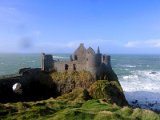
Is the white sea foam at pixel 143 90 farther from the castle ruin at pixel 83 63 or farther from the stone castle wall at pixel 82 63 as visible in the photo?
the stone castle wall at pixel 82 63

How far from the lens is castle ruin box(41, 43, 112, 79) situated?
71438 mm

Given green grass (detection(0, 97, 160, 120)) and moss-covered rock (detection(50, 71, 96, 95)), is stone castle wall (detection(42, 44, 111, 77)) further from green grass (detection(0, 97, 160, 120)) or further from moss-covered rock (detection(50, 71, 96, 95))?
green grass (detection(0, 97, 160, 120))

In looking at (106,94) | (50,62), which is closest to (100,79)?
(106,94)

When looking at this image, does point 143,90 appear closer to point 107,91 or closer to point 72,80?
point 72,80

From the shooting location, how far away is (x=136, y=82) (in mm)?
128500

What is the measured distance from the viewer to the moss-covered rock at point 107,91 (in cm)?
6346

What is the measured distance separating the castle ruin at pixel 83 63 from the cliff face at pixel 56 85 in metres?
1.17

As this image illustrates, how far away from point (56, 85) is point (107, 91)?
1323 centimetres

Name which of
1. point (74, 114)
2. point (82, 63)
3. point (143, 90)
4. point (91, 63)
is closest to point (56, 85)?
point (82, 63)

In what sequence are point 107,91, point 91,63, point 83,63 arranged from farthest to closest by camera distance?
point 83,63 → point 91,63 → point 107,91

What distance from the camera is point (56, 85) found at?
7388 centimetres

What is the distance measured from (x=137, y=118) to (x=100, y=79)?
40.5 m

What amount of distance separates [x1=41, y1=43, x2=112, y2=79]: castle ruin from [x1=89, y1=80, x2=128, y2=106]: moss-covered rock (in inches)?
174

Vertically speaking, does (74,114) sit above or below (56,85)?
above
